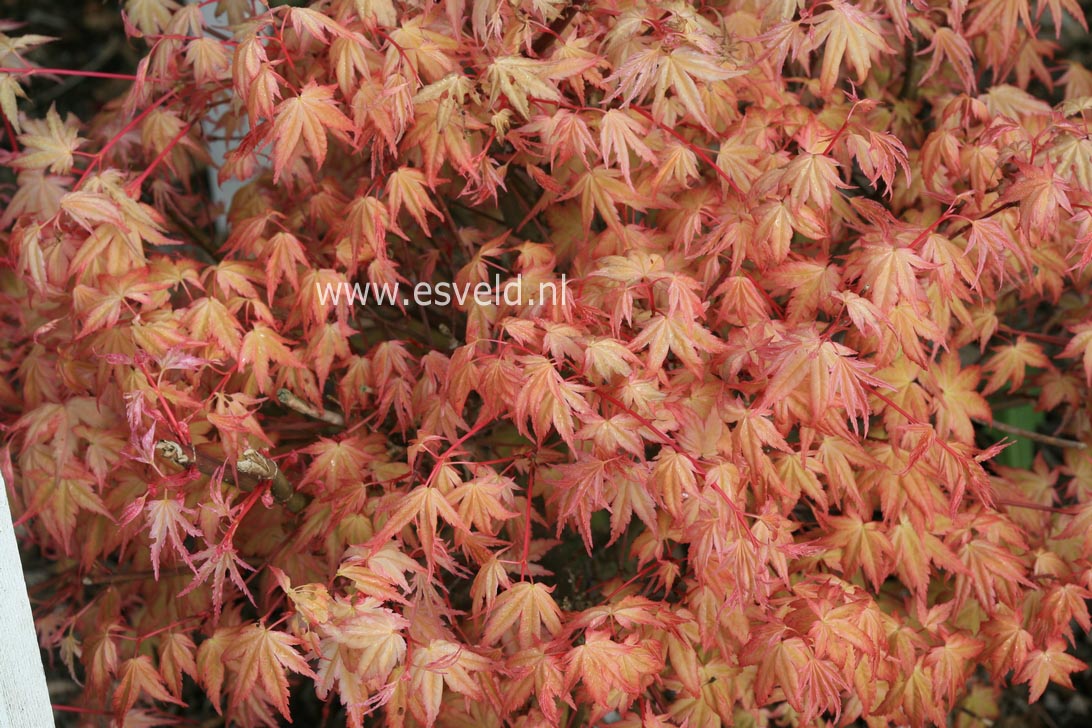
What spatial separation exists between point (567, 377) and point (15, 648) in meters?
0.84

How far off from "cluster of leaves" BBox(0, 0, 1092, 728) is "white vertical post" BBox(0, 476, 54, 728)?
0.20m

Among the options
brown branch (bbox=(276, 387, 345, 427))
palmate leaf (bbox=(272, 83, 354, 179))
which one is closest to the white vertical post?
brown branch (bbox=(276, 387, 345, 427))

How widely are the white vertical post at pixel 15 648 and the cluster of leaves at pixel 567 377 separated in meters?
0.20

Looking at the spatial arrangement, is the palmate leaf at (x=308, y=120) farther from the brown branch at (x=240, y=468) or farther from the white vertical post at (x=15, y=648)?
the white vertical post at (x=15, y=648)

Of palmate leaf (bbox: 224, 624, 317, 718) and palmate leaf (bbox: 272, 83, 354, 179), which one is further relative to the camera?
palmate leaf (bbox: 272, 83, 354, 179)

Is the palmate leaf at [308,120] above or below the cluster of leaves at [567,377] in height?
above

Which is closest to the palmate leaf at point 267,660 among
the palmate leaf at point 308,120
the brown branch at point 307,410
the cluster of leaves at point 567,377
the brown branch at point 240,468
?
the cluster of leaves at point 567,377

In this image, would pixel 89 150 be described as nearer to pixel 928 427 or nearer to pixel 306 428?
pixel 306 428

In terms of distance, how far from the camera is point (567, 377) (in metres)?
1.53

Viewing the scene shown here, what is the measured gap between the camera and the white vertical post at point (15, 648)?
1304mm

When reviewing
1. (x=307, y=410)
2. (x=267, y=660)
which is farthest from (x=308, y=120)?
(x=267, y=660)

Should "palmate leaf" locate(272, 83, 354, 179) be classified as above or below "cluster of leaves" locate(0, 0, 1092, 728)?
above

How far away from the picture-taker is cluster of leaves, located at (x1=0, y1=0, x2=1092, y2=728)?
141 cm

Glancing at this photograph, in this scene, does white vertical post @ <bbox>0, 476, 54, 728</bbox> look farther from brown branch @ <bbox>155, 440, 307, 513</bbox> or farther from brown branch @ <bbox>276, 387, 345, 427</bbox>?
brown branch @ <bbox>276, 387, 345, 427</bbox>
